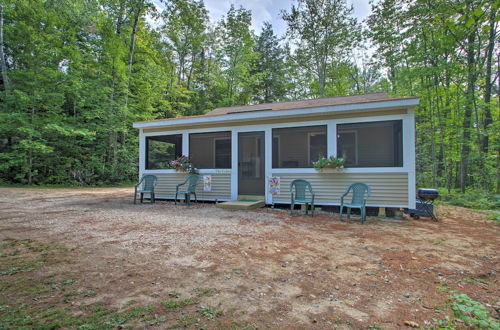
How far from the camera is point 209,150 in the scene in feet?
23.8

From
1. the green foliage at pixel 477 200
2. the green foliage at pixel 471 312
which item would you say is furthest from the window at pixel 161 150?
the green foliage at pixel 477 200

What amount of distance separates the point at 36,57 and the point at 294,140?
35.9 feet

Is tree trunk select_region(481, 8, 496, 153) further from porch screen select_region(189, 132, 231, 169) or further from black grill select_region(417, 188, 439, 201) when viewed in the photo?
porch screen select_region(189, 132, 231, 169)

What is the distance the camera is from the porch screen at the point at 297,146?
5812 millimetres

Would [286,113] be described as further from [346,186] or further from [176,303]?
[176,303]

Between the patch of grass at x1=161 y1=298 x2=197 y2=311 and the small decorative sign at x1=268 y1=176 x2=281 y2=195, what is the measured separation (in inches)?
174

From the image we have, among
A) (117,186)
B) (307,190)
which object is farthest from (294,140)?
(117,186)

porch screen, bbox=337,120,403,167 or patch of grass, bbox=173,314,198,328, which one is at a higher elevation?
porch screen, bbox=337,120,403,167

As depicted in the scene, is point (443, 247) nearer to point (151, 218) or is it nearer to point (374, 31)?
point (151, 218)

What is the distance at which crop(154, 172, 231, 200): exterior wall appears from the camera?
6609 mm

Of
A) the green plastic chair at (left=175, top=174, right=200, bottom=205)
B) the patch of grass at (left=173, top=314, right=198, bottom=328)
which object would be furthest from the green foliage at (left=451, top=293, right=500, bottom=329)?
the green plastic chair at (left=175, top=174, right=200, bottom=205)

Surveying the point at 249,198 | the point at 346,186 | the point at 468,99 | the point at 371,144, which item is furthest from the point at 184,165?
the point at 468,99

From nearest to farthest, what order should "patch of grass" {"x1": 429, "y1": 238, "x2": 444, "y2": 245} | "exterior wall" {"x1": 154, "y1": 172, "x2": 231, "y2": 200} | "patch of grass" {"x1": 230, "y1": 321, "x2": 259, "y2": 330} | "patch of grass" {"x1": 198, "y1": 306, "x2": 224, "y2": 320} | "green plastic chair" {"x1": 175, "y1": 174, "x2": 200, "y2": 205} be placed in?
"patch of grass" {"x1": 230, "y1": 321, "x2": 259, "y2": 330} → "patch of grass" {"x1": 198, "y1": 306, "x2": 224, "y2": 320} → "patch of grass" {"x1": 429, "y1": 238, "x2": 444, "y2": 245} → "green plastic chair" {"x1": 175, "y1": 174, "x2": 200, "y2": 205} → "exterior wall" {"x1": 154, "y1": 172, "x2": 231, "y2": 200}

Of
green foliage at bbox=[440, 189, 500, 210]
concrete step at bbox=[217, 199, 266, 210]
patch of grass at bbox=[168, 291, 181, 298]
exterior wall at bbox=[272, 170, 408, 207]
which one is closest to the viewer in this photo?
patch of grass at bbox=[168, 291, 181, 298]
